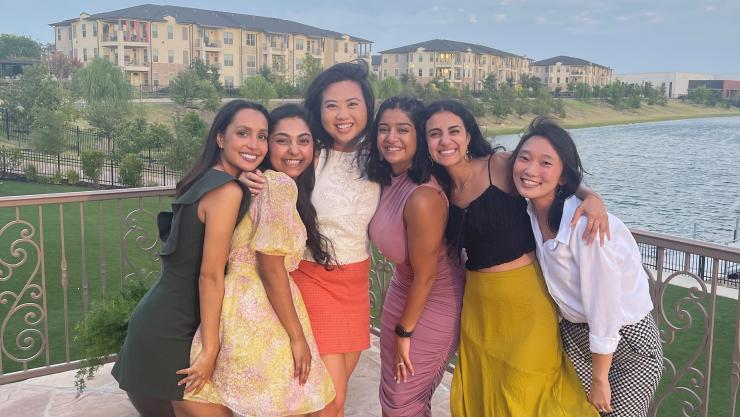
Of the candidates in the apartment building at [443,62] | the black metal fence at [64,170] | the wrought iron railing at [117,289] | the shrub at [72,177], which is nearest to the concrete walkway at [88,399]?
the wrought iron railing at [117,289]

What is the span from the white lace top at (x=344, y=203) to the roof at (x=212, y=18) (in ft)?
211

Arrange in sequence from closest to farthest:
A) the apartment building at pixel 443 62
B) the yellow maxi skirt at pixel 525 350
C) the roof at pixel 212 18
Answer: the yellow maxi skirt at pixel 525 350 → the roof at pixel 212 18 → the apartment building at pixel 443 62

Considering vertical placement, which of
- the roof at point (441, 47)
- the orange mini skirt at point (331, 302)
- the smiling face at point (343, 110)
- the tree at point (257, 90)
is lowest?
the orange mini skirt at point (331, 302)

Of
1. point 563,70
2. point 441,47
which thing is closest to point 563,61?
point 563,70

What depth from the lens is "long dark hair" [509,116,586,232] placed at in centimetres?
238

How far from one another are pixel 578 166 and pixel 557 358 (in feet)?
2.47

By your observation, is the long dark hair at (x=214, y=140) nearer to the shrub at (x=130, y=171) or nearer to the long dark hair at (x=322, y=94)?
the long dark hair at (x=322, y=94)

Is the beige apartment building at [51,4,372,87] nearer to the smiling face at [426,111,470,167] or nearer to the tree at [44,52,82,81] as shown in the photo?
the tree at [44,52,82,81]

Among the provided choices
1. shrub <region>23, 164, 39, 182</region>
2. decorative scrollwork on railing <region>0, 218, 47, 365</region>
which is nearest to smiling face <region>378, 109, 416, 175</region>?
decorative scrollwork on railing <region>0, 218, 47, 365</region>

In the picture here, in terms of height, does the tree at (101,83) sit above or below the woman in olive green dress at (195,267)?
above

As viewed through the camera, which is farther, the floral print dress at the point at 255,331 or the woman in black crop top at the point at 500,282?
the woman in black crop top at the point at 500,282

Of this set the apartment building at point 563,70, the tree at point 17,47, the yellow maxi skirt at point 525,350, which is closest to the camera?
the yellow maxi skirt at point 525,350

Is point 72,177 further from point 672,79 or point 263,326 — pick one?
point 672,79

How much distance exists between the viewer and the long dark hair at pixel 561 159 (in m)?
2.38
